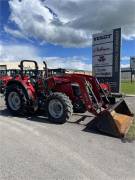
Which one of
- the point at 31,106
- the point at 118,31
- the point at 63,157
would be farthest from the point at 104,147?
the point at 118,31

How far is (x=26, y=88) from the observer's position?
10102mm

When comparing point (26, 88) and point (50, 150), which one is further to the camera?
point (26, 88)

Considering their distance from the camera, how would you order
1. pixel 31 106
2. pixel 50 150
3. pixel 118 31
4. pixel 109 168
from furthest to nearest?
A: pixel 118 31, pixel 31 106, pixel 50 150, pixel 109 168

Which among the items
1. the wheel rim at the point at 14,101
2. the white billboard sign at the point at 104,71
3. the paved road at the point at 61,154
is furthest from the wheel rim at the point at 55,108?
the white billboard sign at the point at 104,71

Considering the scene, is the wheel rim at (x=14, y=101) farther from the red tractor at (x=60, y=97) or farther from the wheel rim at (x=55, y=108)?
the wheel rim at (x=55, y=108)

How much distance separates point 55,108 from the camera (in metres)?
9.24

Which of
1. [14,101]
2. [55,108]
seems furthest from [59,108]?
[14,101]

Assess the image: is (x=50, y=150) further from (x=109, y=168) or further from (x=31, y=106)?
(x=31, y=106)

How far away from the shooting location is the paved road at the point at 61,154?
486cm

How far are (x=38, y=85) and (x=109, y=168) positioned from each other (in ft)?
18.4

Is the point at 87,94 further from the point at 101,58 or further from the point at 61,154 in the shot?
the point at 101,58

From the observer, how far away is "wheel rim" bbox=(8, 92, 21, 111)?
1033 cm

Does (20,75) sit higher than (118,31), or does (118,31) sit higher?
(118,31)

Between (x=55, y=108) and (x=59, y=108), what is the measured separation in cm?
18
